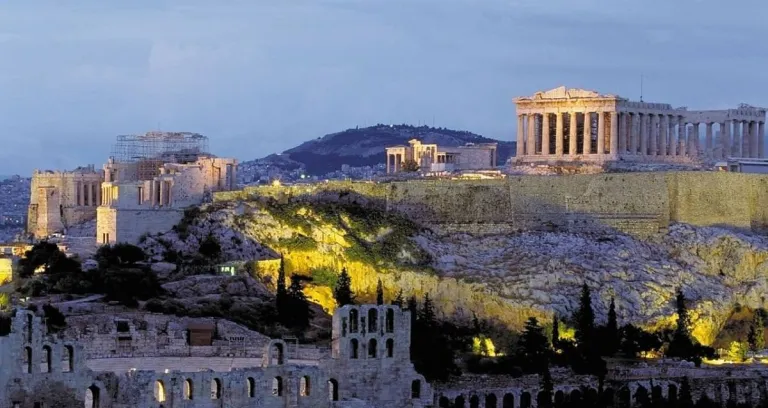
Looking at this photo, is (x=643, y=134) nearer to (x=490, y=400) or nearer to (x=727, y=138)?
(x=727, y=138)

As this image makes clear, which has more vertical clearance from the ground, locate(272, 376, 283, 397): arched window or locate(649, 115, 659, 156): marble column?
locate(649, 115, 659, 156): marble column

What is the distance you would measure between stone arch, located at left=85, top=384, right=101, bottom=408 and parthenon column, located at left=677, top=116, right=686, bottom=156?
5535cm

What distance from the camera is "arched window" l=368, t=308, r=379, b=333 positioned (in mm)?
54125

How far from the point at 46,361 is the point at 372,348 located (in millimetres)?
8736

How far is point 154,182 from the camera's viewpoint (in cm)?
8662

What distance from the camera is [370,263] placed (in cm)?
8169

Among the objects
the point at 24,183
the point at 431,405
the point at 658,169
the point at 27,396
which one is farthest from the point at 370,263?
the point at 24,183

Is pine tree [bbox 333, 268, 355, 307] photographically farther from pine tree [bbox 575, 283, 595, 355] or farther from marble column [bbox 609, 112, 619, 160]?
marble column [bbox 609, 112, 619, 160]

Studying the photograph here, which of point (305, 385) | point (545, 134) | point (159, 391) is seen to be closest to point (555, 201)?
point (545, 134)

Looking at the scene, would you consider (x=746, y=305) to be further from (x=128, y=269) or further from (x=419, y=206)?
(x=128, y=269)

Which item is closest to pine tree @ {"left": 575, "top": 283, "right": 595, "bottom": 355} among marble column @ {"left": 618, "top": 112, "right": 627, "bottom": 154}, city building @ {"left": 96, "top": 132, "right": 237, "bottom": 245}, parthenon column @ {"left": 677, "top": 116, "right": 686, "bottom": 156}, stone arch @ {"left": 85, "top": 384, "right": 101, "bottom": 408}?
city building @ {"left": 96, "top": 132, "right": 237, "bottom": 245}

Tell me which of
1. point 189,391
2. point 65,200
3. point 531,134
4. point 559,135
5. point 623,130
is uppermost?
point 623,130

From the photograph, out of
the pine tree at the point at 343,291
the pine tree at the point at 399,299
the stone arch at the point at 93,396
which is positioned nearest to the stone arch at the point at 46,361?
the stone arch at the point at 93,396

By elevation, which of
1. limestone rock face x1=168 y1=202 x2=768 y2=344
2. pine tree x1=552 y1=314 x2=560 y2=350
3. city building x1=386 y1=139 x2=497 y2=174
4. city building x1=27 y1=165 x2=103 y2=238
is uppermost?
city building x1=386 y1=139 x2=497 y2=174
